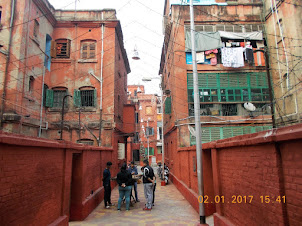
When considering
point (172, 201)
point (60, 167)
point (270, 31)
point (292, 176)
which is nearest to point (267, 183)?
point (292, 176)

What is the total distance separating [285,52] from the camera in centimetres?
1466

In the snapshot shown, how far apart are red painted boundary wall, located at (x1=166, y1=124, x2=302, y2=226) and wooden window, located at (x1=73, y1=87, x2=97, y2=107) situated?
1194 cm

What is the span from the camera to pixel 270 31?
1616 centimetres

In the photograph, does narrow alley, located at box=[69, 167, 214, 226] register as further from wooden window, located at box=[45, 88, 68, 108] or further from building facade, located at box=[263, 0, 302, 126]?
wooden window, located at box=[45, 88, 68, 108]

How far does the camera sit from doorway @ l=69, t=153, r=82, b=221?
7461 mm

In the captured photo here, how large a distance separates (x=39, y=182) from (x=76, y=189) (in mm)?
3172

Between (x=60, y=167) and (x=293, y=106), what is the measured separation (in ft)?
46.1

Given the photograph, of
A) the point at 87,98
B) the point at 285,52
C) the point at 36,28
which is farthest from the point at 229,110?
the point at 36,28

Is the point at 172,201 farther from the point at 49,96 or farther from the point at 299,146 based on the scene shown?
the point at 49,96

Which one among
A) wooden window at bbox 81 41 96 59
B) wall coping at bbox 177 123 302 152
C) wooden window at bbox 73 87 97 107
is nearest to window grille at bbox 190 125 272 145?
wooden window at bbox 73 87 97 107

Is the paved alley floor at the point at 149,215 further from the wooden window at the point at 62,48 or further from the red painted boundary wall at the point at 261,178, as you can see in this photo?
the wooden window at the point at 62,48

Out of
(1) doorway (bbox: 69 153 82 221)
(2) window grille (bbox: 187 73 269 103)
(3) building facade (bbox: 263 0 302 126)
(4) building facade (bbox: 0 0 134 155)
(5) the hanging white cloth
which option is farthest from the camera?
(2) window grille (bbox: 187 73 269 103)
